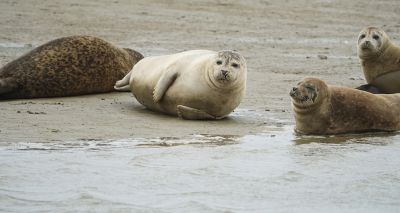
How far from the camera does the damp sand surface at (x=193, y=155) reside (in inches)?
218

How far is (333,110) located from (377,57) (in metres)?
2.82

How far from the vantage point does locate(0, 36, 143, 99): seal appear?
9.20 metres

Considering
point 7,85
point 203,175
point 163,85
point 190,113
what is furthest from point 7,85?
point 203,175

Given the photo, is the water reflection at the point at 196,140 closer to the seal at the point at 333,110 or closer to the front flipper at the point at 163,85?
the seal at the point at 333,110

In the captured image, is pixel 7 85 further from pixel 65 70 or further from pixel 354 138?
pixel 354 138

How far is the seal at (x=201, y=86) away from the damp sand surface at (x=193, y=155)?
0.13 m

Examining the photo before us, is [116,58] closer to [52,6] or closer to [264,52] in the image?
[264,52]

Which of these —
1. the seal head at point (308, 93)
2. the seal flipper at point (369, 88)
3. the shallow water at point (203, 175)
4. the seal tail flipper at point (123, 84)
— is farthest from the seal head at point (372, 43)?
the shallow water at point (203, 175)

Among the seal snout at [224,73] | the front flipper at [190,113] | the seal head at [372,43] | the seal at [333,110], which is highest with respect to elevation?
the seal head at [372,43]

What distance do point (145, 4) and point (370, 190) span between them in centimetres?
1006

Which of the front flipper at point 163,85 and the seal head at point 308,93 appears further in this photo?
the front flipper at point 163,85

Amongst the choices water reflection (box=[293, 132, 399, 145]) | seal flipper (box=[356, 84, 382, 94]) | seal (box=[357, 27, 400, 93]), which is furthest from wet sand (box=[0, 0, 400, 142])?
seal flipper (box=[356, 84, 382, 94])

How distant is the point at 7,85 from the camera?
9023 millimetres

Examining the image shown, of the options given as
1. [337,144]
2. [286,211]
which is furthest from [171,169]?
[337,144]
